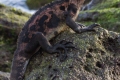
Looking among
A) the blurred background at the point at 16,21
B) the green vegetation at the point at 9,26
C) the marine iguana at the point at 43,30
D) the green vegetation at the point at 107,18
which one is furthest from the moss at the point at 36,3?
the marine iguana at the point at 43,30

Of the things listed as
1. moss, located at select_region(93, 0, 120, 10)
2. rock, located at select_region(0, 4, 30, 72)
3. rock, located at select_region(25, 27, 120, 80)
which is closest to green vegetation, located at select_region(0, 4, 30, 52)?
rock, located at select_region(0, 4, 30, 72)

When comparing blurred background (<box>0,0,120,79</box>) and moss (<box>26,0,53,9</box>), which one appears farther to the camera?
moss (<box>26,0,53,9</box>)

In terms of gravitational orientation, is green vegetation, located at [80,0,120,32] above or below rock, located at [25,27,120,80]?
below

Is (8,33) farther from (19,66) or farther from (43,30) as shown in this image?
(19,66)

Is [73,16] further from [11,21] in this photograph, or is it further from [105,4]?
[105,4]

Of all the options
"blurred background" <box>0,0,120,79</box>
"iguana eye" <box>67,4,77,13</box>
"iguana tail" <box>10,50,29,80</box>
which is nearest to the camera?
"iguana tail" <box>10,50,29,80</box>

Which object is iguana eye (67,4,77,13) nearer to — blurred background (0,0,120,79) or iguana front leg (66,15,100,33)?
iguana front leg (66,15,100,33)

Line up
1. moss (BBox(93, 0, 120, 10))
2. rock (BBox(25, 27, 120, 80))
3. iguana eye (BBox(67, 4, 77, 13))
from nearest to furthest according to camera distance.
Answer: rock (BBox(25, 27, 120, 80))
iguana eye (BBox(67, 4, 77, 13))
moss (BBox(93, 0, 120, 10))
